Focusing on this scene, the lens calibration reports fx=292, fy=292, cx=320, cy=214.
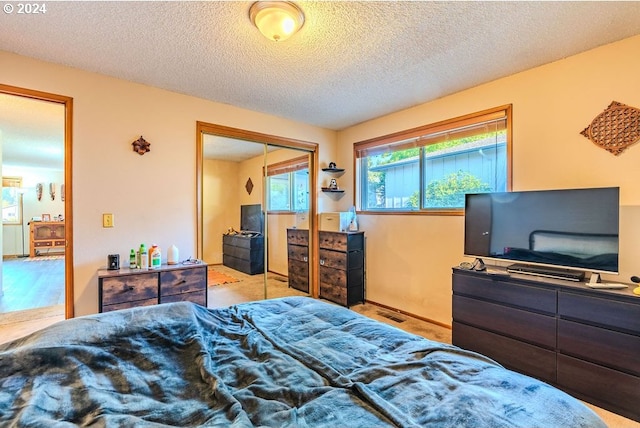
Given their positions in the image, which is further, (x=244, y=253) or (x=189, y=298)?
(x=244, y=253)

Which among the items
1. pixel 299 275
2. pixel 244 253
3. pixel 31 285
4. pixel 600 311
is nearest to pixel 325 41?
pixel 600 311

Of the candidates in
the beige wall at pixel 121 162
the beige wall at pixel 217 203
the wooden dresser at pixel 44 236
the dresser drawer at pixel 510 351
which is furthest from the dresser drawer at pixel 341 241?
the wooden dresser at pixel 44 236

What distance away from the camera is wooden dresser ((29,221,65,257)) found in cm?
771

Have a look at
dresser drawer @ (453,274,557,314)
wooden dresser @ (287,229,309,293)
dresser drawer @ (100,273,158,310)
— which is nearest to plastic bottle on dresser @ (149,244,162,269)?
dresser drawer @ (100,273,158,310)

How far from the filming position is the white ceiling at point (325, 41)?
70.6 inches

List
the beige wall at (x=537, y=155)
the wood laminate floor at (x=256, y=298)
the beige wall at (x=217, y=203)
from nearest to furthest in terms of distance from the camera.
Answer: the beige wall at (x=537, y=155), the wood laminate floor at (x=256, y=298), the beige wall at (x=217, y=203)

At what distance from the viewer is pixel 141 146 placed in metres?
2.84

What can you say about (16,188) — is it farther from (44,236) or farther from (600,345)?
(600,345)

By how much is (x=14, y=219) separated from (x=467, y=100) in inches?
434

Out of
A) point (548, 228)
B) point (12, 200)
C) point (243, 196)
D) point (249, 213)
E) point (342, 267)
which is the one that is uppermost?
point (12, 200)

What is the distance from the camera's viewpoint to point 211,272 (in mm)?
3484

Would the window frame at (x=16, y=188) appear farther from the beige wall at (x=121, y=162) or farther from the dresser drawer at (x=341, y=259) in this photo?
the dresser drawer at (x=341, y=259)

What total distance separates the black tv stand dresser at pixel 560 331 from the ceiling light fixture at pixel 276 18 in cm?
231

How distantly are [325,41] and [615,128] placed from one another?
222 centimetres
